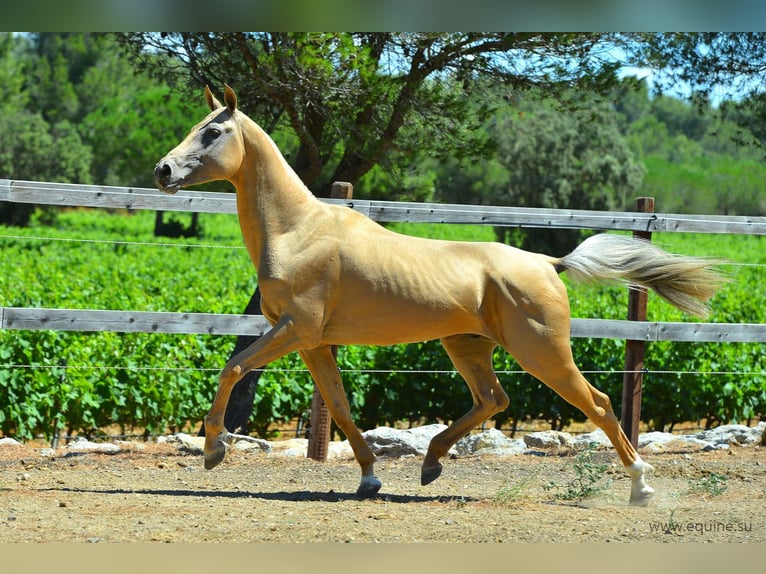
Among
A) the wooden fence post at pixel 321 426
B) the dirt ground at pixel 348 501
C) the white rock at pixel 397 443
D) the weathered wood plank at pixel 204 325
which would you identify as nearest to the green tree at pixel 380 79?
the wooden fence post at pixel 321 426

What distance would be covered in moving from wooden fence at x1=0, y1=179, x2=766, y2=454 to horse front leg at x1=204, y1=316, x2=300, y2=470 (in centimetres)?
178

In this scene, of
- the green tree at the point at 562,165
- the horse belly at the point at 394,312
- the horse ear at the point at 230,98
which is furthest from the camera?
the green tree at the point at 562,165

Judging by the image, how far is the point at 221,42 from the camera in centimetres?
898

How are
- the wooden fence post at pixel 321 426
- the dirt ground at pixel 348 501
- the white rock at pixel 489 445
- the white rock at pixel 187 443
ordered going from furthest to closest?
the white rock at pixel 489 445, the white rock at pixel 187 443, the wooden fence post at pixel 321 426, the dirt ground at pixel 348 501

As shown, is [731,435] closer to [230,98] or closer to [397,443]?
[397,443]

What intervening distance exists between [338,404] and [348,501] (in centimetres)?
64

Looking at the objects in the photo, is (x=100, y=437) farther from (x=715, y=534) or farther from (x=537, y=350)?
(x=715, y=534)

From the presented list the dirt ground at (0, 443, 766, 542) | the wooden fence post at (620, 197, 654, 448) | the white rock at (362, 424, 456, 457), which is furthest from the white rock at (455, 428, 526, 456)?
the wooden fence post at (620, 197, 654, 448)

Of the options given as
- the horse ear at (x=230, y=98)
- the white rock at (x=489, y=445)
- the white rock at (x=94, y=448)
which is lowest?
the white rock at (x=94, y=448)

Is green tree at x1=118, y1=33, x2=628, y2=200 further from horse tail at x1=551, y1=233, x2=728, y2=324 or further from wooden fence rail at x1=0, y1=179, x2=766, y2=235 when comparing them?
horse tail at x1=551, y1=233, x2=728, y2=324

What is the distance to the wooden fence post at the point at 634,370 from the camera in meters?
8.00

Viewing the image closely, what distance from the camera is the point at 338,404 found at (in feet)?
20.4

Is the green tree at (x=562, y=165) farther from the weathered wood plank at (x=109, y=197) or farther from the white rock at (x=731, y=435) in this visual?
the weathered wood plank at (x=109, y=197)

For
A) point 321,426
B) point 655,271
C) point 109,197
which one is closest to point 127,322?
point 109,197
